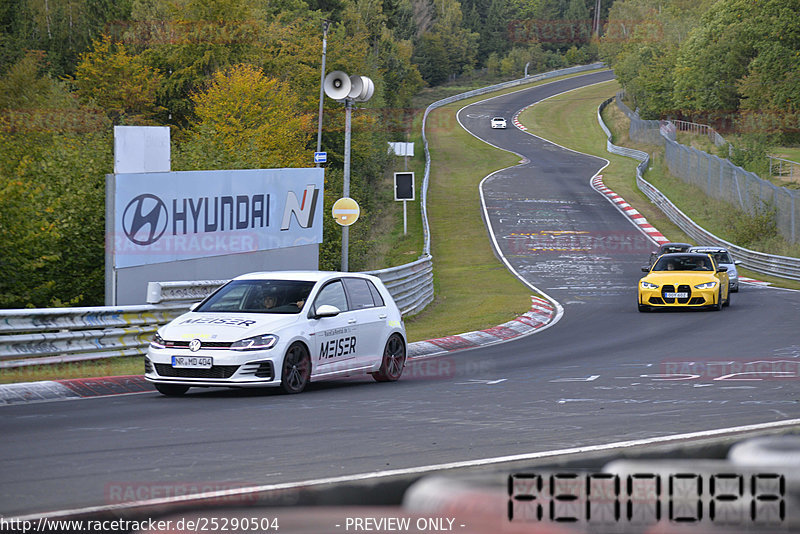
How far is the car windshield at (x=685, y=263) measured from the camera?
27.4 m

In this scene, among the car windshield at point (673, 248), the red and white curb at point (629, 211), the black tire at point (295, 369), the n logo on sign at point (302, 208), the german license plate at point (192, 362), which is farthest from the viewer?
the red and white curb at point (629, 211)

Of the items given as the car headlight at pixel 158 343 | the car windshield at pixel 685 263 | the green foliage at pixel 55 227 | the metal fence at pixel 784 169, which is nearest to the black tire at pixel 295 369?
the car headlight at pixel 158 343

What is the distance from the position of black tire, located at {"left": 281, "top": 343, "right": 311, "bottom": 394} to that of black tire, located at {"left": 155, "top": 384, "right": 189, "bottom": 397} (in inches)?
47.5

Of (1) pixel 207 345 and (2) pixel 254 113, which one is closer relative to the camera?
(1) pixel 207 345

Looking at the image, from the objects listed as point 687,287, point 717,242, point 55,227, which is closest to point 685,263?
point 687,287

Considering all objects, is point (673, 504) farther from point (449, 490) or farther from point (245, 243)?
point (245, 243)

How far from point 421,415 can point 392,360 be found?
4.12 metres

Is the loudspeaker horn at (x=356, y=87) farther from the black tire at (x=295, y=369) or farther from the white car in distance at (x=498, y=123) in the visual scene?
the white car in distance at (x=498, y=123)

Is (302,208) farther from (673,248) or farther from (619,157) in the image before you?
(619,157)

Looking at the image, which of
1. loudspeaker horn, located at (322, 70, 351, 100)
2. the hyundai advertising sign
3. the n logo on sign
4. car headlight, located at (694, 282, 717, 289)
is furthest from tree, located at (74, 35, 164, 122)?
loudspeaker horn, located at (322, 70, 351, 100)

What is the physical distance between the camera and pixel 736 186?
5084cm

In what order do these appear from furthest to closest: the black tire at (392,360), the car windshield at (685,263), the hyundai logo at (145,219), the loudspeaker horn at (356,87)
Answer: the car windshield at (685,263)
the loudspeaker horn at (356,87)
the hyundai logo at (145,219)
the black tire at (392,360)

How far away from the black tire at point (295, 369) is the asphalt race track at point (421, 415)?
0.78 feet

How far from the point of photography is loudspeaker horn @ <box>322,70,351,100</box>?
830 inches
